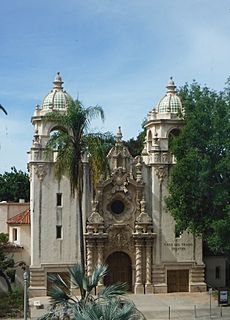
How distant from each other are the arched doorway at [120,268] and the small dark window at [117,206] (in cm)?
324

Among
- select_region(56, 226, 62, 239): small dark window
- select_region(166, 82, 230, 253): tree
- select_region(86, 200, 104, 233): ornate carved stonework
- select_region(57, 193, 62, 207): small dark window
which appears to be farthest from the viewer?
select_region(57, 193, 62, 207): small dark window

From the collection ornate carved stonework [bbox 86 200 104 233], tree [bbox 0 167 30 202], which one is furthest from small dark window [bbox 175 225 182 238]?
tree [bbox 0 167 30 202]

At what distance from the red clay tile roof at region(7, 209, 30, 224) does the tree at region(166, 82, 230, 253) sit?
13.0 meters

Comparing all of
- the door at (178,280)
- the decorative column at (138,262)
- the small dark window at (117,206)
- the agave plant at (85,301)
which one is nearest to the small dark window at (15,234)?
the small dark window at (117,206)

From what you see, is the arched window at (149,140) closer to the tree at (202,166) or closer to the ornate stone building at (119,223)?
the ornate stone building at (119,223)

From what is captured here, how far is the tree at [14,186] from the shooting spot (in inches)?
3115

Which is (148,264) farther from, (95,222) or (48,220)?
(48,220)

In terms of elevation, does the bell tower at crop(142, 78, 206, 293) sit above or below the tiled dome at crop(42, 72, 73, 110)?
below

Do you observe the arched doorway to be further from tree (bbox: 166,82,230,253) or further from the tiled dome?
the tiled dome

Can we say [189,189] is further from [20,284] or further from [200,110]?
[20,284]

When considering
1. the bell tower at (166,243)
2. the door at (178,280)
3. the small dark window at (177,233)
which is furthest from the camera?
the door at (178,280)

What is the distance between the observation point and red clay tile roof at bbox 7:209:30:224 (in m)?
52.0

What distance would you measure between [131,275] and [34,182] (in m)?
10.6

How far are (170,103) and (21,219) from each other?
1574cm
